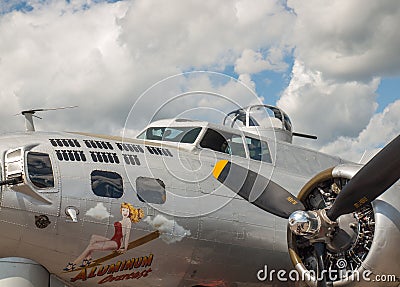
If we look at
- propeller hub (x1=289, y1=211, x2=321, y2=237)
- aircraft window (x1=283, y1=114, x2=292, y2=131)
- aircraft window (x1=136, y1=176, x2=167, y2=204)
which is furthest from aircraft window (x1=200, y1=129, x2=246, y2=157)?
propeller hub (x1=289, y1=211, x2=321, y2=237)

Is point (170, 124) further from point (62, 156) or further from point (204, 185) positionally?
point (62, 156)

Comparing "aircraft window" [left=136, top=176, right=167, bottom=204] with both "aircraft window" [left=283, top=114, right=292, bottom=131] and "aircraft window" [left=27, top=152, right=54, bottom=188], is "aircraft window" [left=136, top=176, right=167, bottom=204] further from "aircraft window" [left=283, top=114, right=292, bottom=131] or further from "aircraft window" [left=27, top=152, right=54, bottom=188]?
"aircraft window" [left=283, top=114, right=292, bottom=131]

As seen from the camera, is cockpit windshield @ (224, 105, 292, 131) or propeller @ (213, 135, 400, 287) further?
cockpit windshield @ (224, 105, 292, 131)

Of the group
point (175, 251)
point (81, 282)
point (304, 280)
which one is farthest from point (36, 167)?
point (304, 280)

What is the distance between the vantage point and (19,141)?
8125 mm

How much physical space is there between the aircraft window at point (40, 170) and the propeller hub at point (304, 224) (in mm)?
3303

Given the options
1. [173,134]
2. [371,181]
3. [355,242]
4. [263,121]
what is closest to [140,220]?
[173,134]

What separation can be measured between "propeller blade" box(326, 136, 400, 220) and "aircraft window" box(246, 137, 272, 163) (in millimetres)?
2667

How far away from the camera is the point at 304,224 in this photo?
775 centimetres

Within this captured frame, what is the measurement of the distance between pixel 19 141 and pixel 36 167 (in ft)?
1.75

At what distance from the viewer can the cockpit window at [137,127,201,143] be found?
32.9ft

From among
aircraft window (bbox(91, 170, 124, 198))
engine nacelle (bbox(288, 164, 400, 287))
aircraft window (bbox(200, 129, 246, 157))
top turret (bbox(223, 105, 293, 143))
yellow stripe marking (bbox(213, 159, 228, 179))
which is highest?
top turret (bbox(223, 105, 293, 143))

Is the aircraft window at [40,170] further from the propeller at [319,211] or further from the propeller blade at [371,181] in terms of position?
the propeller blade at [371,181]

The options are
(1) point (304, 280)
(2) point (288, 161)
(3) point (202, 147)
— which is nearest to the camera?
(1) point (304, 280)
